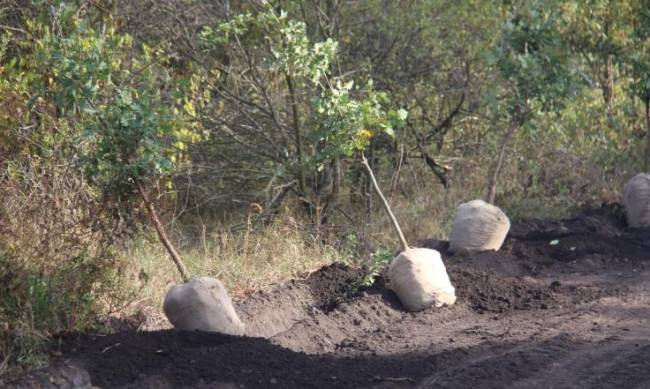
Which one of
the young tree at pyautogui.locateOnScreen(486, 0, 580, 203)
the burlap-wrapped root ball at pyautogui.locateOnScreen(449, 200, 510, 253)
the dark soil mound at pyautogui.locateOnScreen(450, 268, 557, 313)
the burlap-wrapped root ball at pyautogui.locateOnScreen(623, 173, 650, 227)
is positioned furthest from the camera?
the burlap-wrapped root ball at pyautogui.locateOnScreen(623, 173, 650, 227)

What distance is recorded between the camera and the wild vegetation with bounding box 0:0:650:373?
299 inches

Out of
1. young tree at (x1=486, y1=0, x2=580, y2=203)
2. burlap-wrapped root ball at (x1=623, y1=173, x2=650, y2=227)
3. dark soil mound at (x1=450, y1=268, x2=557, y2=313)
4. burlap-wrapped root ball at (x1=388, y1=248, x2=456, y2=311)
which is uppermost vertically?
young tree at (x1=486, y1=0, x2=580, y2=203)

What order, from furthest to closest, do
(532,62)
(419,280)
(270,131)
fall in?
1. (270,131)
2. (532,62)
3. (419,280)

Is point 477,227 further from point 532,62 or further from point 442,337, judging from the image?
point 442,337

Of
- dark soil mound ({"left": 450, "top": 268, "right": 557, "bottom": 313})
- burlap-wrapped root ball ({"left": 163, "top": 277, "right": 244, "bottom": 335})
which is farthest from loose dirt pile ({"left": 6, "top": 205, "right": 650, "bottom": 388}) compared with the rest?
burlap-wrapped root ball ({"left": 163, "top": 277, "right": 244, "bottom": 335})

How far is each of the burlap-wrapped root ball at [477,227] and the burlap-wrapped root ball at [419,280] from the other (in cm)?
164

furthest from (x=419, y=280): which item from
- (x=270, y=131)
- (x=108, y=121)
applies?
(x=270, y=131)

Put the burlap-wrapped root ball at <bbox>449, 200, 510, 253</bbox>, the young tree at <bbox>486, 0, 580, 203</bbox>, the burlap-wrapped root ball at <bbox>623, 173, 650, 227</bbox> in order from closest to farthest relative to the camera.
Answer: the burlap-wrapped root ball at <bbox>449, 200, 510, 253</bbox>
the young tree at <bbox>486, 0, 580, 203</bbox>
the burlap-wrapped root ball at <bbox>623, 173, 650, 227</bbox>

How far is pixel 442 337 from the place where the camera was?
8.14 m

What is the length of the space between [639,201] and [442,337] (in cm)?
544

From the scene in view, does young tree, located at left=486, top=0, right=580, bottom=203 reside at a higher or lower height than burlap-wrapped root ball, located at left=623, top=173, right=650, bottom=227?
higher

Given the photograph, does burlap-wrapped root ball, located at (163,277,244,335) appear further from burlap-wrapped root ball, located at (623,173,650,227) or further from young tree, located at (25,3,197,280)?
burlap-wrapped root ball, located at (623,173,650,227)

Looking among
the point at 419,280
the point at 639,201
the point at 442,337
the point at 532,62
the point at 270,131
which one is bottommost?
the point at 639,201

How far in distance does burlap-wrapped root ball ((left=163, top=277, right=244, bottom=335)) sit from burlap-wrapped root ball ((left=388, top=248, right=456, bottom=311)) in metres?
1.77
